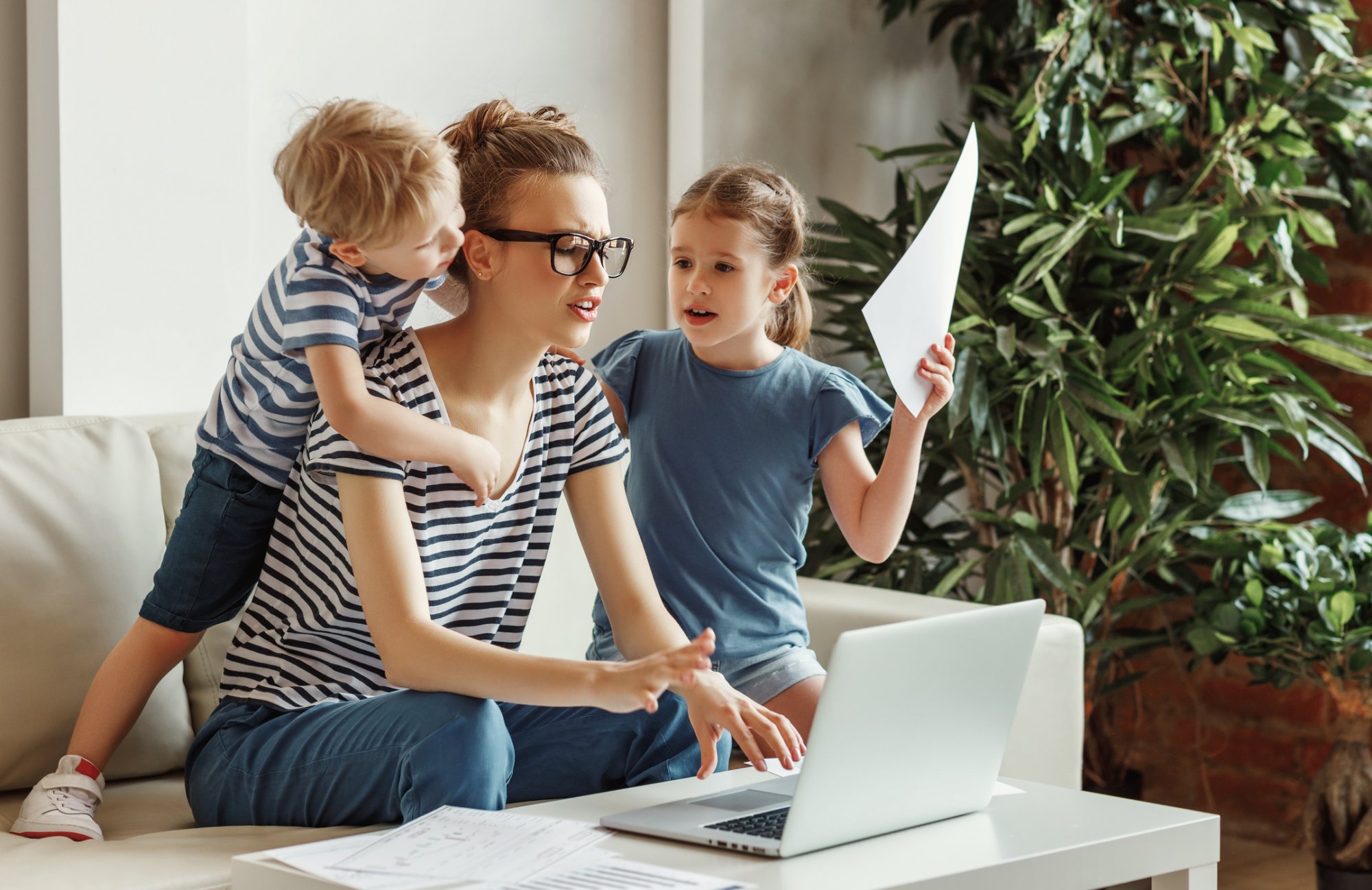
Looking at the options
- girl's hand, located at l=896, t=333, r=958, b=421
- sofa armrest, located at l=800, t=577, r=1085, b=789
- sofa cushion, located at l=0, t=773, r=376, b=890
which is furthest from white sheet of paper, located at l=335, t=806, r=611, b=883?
sofa armrest, located at l=800, t=577, r=1085, b=789

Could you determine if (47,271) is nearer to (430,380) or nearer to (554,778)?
(430,380)

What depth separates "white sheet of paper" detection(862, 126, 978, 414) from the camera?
4.41 feet

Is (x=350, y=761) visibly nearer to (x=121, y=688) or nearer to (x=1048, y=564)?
(x=121, y=688)

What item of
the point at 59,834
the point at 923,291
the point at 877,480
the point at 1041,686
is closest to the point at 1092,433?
the point at 1041,686

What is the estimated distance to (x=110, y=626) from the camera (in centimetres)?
172

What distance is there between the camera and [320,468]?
1415 millimetres

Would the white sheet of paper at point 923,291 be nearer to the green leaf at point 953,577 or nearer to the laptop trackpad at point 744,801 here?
the laptop trackpad at point 744,801

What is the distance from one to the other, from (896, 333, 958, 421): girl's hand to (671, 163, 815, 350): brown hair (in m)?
0.29

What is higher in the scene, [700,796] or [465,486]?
[465,486]

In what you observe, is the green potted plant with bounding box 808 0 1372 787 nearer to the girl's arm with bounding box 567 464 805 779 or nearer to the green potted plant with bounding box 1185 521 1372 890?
the green potted plant with bounding box 1185 521 1372 890

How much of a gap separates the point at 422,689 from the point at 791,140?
5.85 feet

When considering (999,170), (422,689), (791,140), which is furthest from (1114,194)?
(422,689)

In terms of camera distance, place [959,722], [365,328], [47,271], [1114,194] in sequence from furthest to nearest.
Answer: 1. [1114,194]
2. [47,271]
3. [365,328]
4. [959,722]

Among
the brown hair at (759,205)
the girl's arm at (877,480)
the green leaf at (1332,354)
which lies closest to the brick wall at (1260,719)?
the green leaf at (1332,354)
